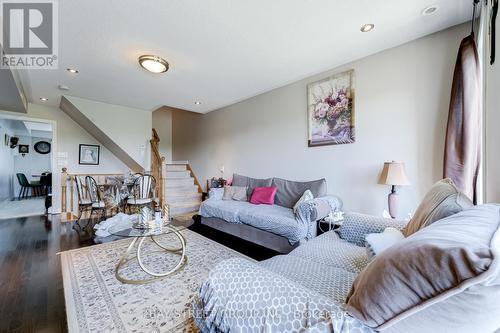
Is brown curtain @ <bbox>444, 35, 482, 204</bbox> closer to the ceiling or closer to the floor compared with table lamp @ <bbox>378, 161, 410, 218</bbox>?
closer to the ceiling

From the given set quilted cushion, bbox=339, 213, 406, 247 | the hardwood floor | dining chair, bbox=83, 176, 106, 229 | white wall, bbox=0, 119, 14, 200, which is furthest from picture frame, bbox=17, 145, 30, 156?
quilted cushion, bbox=339, 213, 406, 247

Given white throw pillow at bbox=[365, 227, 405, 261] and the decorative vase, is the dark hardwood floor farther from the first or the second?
white throw pillow at bbox=[365, 227, 405, 261]

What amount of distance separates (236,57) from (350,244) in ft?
8.65

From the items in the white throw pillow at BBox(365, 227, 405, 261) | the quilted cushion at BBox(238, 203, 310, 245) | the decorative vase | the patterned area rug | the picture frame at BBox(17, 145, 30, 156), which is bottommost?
the patterned area rug

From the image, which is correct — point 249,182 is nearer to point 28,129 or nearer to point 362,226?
point 362,226

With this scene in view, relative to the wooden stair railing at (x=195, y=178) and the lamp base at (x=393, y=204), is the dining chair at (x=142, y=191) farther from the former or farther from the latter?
the lamp base at (x=393, y=204)

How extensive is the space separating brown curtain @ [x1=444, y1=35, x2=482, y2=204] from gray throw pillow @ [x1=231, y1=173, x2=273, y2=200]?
2.49 meters

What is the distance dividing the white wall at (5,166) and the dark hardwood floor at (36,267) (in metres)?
3.81

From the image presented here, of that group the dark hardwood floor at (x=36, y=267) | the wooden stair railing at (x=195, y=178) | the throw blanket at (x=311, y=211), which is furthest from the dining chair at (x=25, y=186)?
the throw blanket at (x=311, y=211)

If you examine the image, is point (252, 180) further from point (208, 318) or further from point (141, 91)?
point (208, 318)

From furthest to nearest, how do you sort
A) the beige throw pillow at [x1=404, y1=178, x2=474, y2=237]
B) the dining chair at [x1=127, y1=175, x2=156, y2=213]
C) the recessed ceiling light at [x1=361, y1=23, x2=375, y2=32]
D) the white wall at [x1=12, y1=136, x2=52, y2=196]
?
the white wall at [x1=12, y1=136, x2=52, y2=196], the dining chair at [x1=127, y1=175, x2=156, y2=213], the recessed ceiling light at [x1=361, y1=23, x2=375, y2=32], the beige throw pillow at [x1=404, y1=178, x2=474, y2=237]

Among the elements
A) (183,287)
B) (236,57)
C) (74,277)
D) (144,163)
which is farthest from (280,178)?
(144,163)

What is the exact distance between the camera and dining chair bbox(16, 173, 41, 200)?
7627mm
